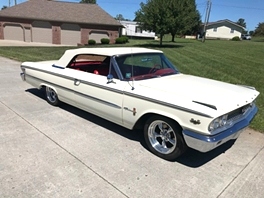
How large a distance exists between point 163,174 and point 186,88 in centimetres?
124

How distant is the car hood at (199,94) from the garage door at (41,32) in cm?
2974

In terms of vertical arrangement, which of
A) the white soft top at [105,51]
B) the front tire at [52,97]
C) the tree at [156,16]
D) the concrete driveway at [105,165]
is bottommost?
the concrete driveway at [105,165]

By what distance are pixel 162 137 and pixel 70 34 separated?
30.0 meters

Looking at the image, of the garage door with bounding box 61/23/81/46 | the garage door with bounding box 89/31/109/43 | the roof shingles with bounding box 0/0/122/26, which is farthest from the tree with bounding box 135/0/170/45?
the garage door with bounding box 61/23/81/46

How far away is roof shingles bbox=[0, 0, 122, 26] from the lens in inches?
1153

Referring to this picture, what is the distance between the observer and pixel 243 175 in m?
3.01

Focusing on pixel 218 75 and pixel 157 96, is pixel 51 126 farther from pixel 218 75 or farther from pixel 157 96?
pixel 218 75

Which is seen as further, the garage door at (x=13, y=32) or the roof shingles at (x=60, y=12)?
the garage door at (x=13, y=32)

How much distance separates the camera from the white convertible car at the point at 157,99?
2838 millimetres

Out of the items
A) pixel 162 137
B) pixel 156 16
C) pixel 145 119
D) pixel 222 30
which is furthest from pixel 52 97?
pixel 222 30

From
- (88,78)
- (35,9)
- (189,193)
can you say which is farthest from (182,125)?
(35,9)

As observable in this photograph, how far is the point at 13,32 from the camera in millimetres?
29875

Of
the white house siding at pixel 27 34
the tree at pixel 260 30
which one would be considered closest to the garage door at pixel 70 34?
the white house siding at pixel 27 34

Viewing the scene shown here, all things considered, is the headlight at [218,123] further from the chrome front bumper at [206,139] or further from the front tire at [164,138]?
the front tire at [164,138]
